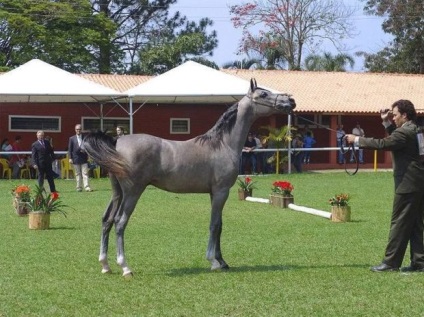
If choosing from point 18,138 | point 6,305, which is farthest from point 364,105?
point 6,305

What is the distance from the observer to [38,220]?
14.6 m

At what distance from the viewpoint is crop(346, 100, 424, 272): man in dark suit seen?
9.91m

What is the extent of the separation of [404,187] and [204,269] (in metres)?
2.67

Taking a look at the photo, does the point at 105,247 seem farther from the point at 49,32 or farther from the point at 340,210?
the point at 49,32

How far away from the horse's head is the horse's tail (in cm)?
195

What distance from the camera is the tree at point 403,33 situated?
51.8m

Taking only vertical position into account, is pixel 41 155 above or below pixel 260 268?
above

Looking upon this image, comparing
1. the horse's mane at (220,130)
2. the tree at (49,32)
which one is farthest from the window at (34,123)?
the horse's mane at (220,130)

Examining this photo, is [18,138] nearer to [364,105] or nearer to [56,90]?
[56,90]

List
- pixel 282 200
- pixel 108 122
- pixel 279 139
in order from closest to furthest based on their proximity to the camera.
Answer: pixel 282 200, pixel 279 139, pixel 108 122

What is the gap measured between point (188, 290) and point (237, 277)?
100 cm

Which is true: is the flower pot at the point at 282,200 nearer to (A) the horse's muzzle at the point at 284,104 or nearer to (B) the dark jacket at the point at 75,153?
(B) the dark jacket at the point at 75,153

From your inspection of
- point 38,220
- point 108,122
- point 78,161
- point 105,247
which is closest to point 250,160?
point 108,122

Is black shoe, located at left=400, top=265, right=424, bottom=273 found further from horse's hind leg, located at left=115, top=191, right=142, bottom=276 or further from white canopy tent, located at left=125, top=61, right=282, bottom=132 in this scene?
white canopy tent, located at left=125, top=61, right=282, bottom=132
